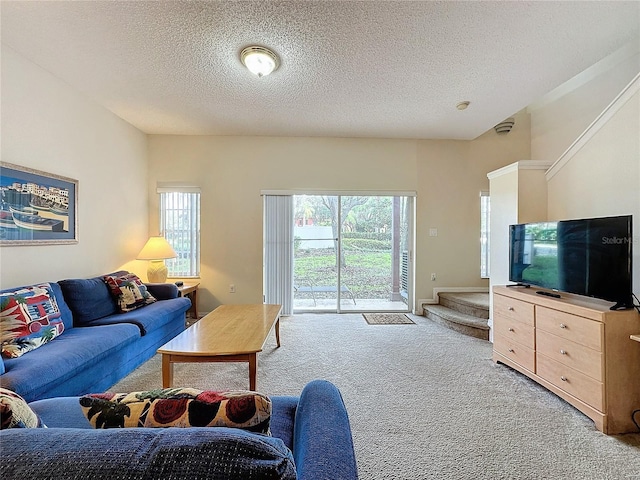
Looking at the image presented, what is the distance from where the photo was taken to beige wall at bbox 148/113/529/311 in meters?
4.53

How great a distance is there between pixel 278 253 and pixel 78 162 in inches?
103

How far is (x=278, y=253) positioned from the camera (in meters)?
4.62

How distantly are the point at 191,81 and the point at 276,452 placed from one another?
323cm

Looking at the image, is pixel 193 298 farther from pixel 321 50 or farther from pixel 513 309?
pixel 513 309

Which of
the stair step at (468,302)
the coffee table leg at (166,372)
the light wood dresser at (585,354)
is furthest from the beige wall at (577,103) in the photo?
the coffee table leg at (166,372)

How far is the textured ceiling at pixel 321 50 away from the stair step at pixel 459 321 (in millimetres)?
2504

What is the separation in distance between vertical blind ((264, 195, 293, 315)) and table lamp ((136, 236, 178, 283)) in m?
1.35

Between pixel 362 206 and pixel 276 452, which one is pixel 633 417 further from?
pixel 362 206

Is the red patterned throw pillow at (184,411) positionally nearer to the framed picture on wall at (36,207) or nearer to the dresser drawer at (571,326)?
the dresser drawer at (571,326)

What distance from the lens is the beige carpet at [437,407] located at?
5.21 feet

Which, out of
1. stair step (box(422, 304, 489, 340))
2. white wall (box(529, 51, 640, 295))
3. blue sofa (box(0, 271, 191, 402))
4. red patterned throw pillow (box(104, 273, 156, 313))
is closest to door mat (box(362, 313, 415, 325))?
stair step (box(422, 304, 489, 340))

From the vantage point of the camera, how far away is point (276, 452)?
57cm

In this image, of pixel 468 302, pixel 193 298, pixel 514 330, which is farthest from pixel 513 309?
pixel 193 298

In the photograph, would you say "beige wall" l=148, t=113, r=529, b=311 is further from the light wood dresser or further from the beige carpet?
the light wood dresser
